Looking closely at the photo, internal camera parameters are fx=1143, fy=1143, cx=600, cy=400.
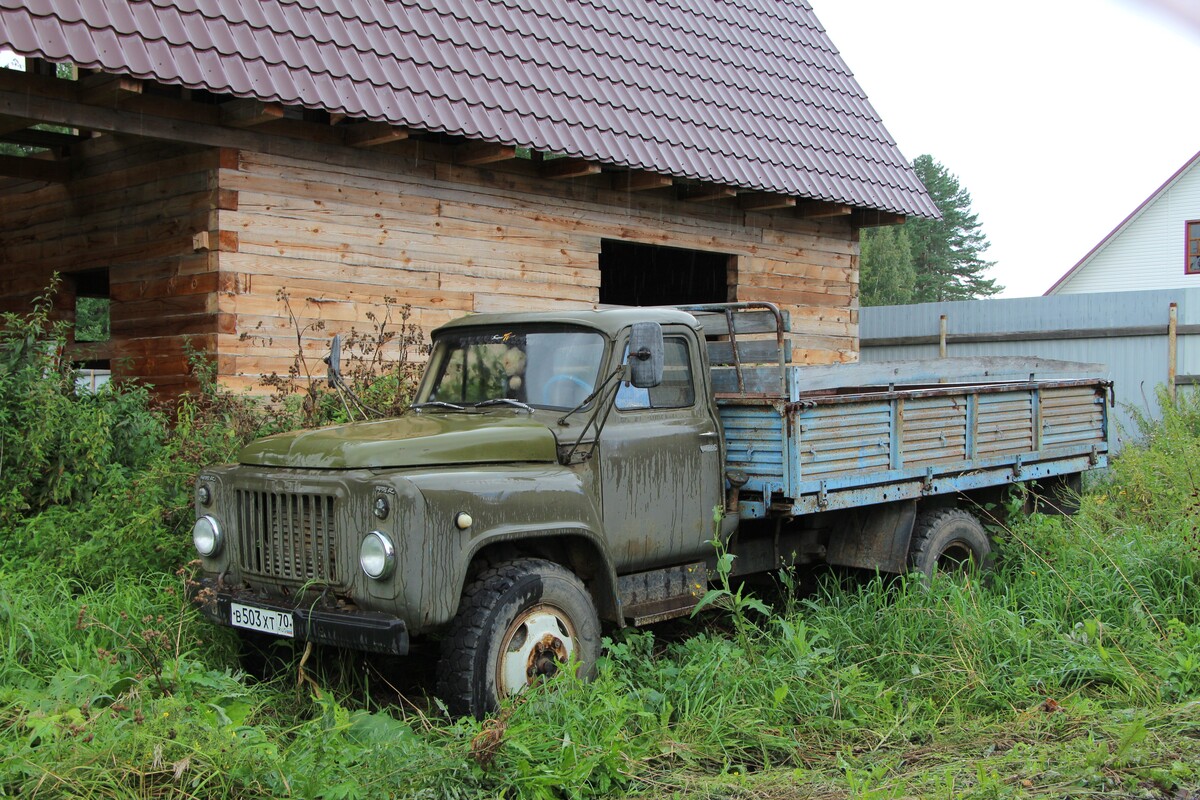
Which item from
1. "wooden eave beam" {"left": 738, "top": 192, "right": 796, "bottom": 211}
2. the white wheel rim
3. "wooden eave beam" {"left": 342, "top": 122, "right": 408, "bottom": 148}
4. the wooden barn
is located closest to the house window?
the wooden barn

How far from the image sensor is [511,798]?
4254 mm

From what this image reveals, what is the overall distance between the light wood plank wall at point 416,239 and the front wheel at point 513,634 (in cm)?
421

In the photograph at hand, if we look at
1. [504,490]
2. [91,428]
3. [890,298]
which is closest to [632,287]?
[91,428]

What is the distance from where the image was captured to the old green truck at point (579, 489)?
4984mm

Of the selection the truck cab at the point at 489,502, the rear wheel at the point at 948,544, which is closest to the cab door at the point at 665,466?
the truck cab at the point at 489,502

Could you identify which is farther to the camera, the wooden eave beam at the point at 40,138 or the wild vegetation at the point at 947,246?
the wild vegetation at the point at 947,246

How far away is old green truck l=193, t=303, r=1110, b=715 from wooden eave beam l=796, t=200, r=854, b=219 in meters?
5.09

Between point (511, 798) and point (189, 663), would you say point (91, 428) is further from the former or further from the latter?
point (511, 798)

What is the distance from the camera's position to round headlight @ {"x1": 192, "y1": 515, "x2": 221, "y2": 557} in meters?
5.60

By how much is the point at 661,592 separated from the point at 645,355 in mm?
1407

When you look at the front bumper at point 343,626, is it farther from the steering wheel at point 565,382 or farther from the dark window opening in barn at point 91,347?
the dark window opening in barn at point 91,347

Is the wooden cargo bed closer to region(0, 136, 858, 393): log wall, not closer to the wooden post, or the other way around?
region(0, 136, 858, 393): log wall

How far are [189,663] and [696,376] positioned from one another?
3.06 metres

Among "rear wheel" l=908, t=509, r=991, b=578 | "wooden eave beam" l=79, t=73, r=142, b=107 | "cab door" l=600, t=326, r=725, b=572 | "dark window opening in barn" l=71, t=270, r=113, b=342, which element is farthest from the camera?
"dark window opening in barn" l=71, t=270, r=113, b=342
